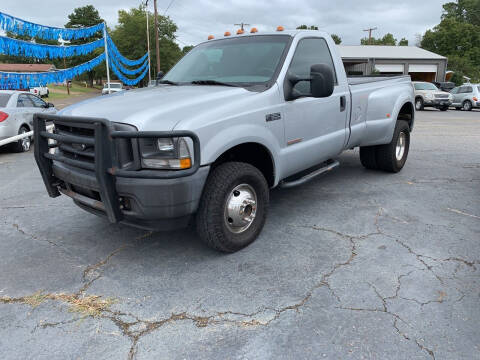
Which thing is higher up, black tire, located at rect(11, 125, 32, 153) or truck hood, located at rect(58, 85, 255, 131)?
truck hood, located at rect(58, 85, 255, 131)

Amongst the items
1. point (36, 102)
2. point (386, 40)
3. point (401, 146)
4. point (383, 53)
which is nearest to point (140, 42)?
point (383, 53)

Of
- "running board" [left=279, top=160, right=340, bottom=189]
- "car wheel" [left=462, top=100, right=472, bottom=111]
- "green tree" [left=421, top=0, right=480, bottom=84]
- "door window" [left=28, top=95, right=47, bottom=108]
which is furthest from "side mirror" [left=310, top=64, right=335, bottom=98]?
"green tree" [left=421, top=0, right=480, bottom=84]

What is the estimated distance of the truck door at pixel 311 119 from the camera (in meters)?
3.86

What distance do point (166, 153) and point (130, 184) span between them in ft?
1.13

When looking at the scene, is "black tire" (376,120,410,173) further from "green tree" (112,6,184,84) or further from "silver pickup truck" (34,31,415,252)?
"green tree" (112,6,184,84)

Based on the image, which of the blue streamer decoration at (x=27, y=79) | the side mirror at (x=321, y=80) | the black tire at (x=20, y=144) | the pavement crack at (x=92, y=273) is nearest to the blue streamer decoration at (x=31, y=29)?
the blue streamer decoration at (x=27, y=79)

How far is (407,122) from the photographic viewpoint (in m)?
6.25

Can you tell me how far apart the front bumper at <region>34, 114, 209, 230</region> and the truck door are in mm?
1258

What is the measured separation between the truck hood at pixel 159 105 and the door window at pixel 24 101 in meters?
6.46

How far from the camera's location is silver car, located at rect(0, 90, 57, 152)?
812 cm

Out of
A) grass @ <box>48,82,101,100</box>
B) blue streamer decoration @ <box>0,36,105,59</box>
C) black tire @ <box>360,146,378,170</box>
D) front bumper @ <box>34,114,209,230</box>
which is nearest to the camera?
front bumper @ <box>34,114,209,230</box>

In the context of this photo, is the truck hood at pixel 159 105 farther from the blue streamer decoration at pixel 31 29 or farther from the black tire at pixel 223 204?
the blue streamer decoration at pixel 31 29

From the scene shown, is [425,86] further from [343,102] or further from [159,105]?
[159,105]

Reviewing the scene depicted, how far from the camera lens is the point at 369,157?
6.16m
